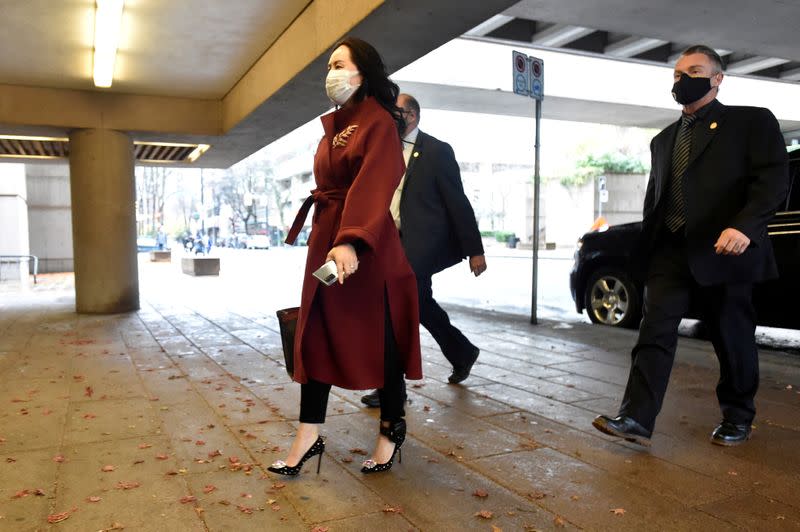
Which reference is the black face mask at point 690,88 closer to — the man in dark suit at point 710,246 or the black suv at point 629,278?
the man in dark suit at point 710,246

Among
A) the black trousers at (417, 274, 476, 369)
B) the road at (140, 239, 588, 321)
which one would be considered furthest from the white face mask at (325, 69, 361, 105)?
the road at (140, 239, 588, 321)

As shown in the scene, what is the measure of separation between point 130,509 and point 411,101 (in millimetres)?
2679

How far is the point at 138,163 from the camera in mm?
14188

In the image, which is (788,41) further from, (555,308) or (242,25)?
(242,25)

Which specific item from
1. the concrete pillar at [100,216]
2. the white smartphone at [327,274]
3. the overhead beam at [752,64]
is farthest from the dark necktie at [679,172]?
the overhead beam at [752,64]

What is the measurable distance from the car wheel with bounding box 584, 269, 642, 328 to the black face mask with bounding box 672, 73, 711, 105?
4.16 metres

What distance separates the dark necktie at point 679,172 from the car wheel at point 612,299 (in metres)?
4.02

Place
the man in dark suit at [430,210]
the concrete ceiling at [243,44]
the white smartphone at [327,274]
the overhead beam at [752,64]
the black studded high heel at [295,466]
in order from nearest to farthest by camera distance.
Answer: the white smartphone at [327,274] → the black studded high heel at [295,466] → the man in dark suit at [430,210] → the concrete ceiling at [243,44] → the overhead beam at [752,64]

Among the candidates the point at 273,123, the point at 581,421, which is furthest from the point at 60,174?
the point at 581,421

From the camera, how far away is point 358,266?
281cm

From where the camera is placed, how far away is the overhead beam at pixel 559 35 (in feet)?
36.2

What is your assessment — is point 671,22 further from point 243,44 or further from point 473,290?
point 473,290

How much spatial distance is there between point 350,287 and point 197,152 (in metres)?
11.0

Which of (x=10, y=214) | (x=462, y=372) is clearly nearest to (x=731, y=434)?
(x=462, y=372)
